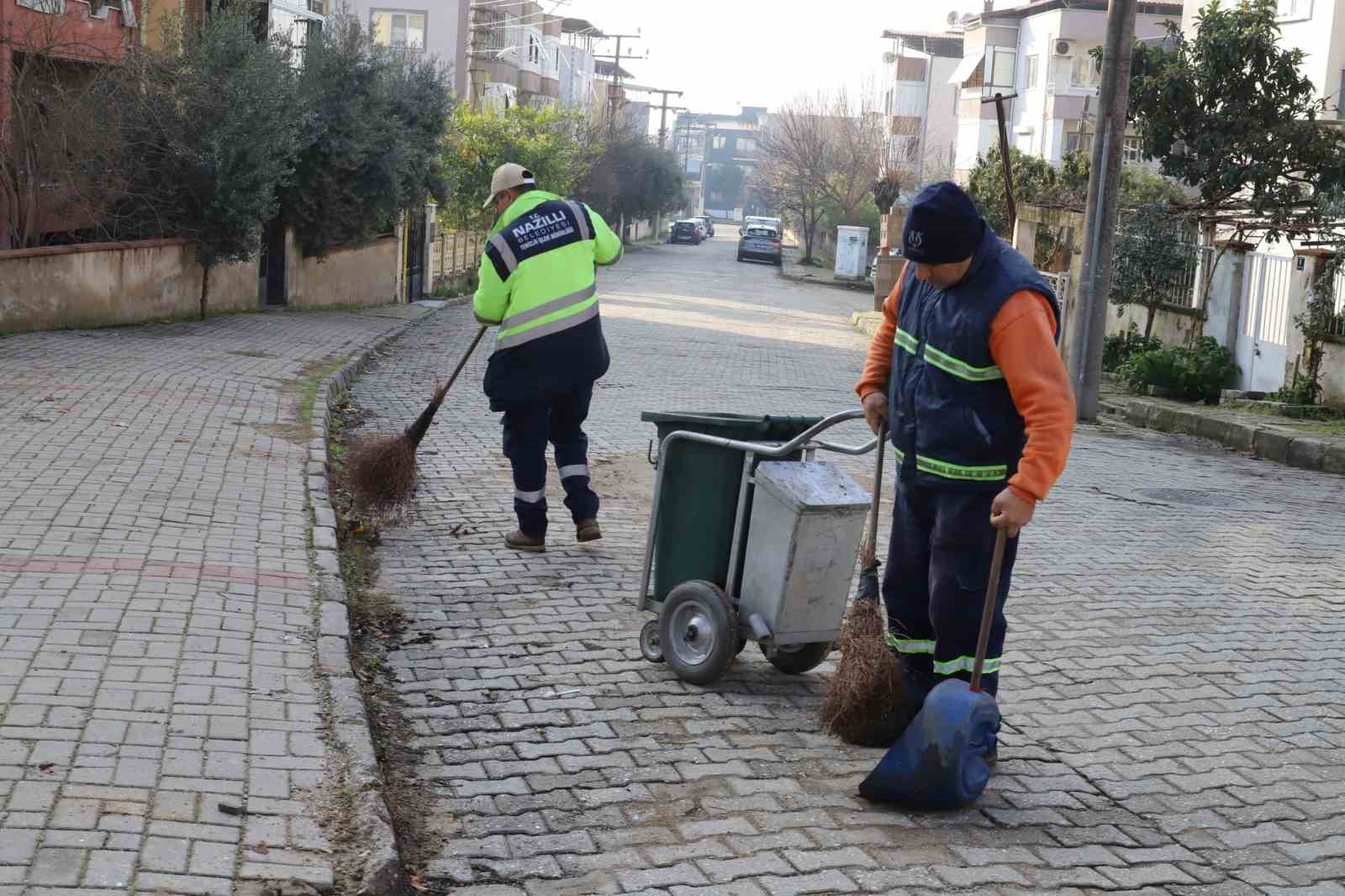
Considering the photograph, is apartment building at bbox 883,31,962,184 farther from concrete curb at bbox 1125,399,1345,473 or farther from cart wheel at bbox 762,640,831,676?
cart wheel at bbox 762,640,831,676

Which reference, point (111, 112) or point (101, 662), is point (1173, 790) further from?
point (111, 112)

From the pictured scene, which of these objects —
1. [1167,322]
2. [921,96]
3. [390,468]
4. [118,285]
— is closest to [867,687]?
[390,468]

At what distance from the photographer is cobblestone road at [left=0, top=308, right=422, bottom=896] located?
3.67m

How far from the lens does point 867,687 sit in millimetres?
4781

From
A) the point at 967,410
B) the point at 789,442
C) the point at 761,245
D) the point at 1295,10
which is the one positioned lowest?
the point at 789,442

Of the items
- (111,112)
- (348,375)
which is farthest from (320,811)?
(111,112)

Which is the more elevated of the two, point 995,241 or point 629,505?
point 995,241

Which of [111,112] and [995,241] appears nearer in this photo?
[995,241]

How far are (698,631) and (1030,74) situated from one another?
51001mm

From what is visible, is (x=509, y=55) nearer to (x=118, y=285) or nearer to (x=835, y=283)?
(x=835, y=283)

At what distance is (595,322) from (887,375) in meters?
2.73

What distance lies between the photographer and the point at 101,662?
498 cm

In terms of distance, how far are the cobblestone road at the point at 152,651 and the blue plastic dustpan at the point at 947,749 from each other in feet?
5.37

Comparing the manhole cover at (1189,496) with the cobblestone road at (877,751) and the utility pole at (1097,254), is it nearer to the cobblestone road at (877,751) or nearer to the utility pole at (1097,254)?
the cobblestone road at (877,751)
